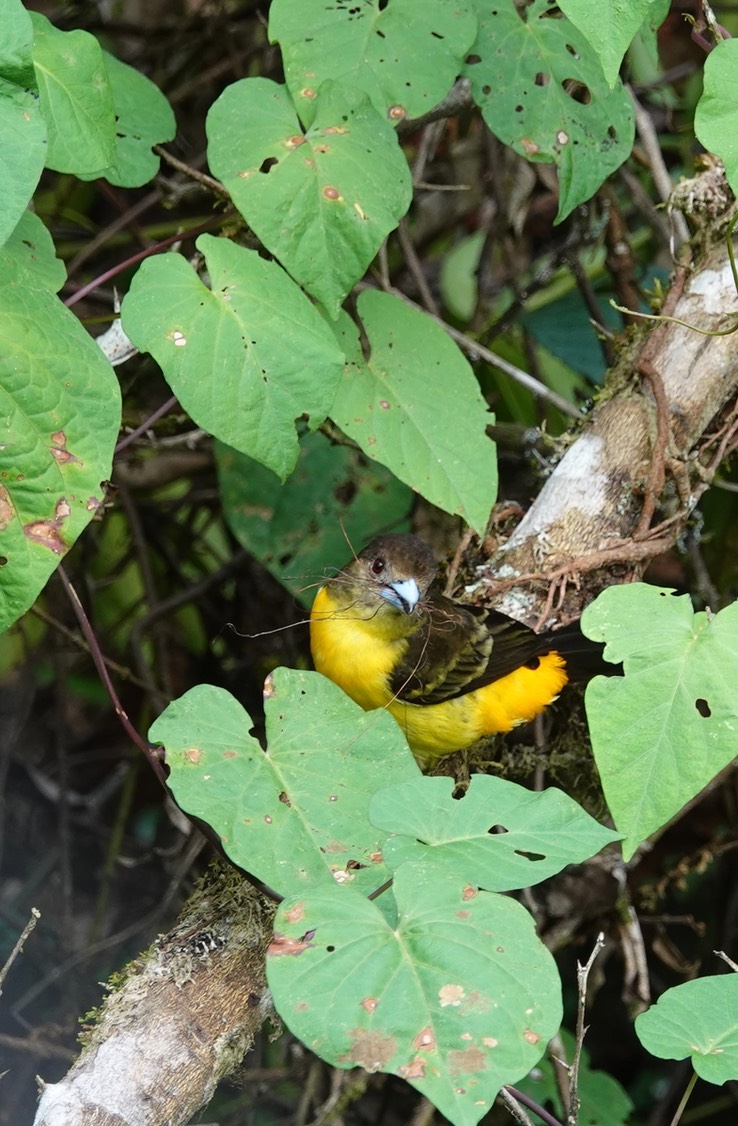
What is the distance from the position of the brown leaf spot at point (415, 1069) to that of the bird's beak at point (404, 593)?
1.65 m

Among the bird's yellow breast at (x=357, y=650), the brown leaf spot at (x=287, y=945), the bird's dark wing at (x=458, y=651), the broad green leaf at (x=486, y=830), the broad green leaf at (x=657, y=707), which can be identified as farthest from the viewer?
the bird's yellow breast at (x=357, y=650)

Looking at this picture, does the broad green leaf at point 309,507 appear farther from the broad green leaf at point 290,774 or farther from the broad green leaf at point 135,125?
the broad green leaf at point 290,774

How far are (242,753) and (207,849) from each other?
1.89 meters

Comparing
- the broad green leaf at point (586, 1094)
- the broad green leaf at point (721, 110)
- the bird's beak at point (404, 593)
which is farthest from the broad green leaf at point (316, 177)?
the broad green leaf at point (586, 1094)

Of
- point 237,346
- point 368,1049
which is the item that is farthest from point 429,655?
point 368,1049

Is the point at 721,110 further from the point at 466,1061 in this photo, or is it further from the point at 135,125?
the point at 466,1061

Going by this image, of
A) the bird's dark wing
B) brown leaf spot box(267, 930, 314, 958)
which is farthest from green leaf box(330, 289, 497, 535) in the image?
brown leaf spot box(267, 930, 314, 958)

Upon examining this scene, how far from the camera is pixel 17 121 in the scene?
2.00 m

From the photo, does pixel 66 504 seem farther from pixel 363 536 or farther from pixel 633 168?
pixel 633 168

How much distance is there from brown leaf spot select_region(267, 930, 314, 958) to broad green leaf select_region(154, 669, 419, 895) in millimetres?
287

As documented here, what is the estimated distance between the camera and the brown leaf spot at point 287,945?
172 centimetres

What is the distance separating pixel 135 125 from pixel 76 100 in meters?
0.44

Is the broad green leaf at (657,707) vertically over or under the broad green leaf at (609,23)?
under

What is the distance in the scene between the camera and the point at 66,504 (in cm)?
210
